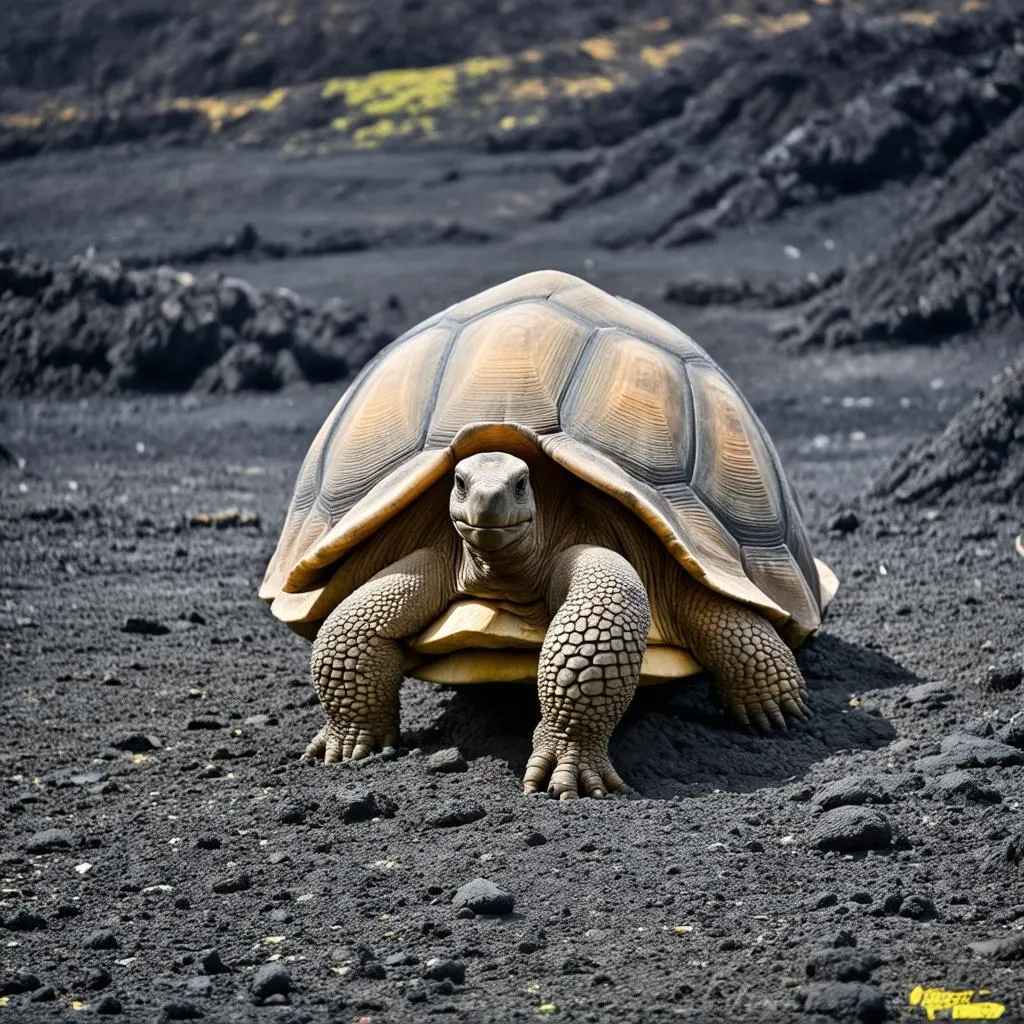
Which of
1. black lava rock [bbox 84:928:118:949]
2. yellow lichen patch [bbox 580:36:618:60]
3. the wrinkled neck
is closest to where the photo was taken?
black lava rock [bbox 84:928:118:949]

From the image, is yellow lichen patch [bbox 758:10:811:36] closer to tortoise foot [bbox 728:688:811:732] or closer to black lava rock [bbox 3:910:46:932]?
tortoise foot [bbox 728:688:811:732]

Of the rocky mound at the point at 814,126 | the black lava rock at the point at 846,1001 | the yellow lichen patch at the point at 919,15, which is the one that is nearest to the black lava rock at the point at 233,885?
the black lava rock at the point at 846,1001

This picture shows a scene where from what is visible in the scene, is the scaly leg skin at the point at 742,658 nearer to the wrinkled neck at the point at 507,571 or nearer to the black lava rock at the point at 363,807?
the wrinkled neck at the point at 507,571

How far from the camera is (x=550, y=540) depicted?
4.84 metres

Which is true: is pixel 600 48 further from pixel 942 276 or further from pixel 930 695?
pixel 930 695

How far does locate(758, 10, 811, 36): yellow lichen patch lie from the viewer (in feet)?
141

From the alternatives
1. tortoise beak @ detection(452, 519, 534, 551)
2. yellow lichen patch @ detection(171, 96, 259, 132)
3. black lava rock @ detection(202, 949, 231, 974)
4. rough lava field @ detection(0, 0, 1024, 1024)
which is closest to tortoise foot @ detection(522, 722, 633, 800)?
rough lava field @ detection(0, 0, 1024, 1024)

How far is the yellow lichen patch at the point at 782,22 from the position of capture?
4288 centimetres

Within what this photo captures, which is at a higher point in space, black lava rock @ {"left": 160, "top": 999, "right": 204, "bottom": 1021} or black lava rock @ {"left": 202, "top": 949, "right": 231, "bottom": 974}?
black lava rock @ {"left": 160, "top": 999, "right": 204, "bottom": 1021}

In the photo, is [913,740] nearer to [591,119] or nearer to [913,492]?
[913,492]

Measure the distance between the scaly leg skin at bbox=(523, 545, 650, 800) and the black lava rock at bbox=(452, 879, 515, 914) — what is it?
70 cm

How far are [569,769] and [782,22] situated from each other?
41901 millimetres

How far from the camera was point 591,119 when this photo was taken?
102 feet

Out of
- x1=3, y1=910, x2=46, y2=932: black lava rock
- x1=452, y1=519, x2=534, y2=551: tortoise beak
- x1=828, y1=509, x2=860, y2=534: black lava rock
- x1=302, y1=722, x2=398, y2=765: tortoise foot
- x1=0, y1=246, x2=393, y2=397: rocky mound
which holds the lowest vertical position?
x1=0, y1=246, x2=393, y2=397: rocky mound
